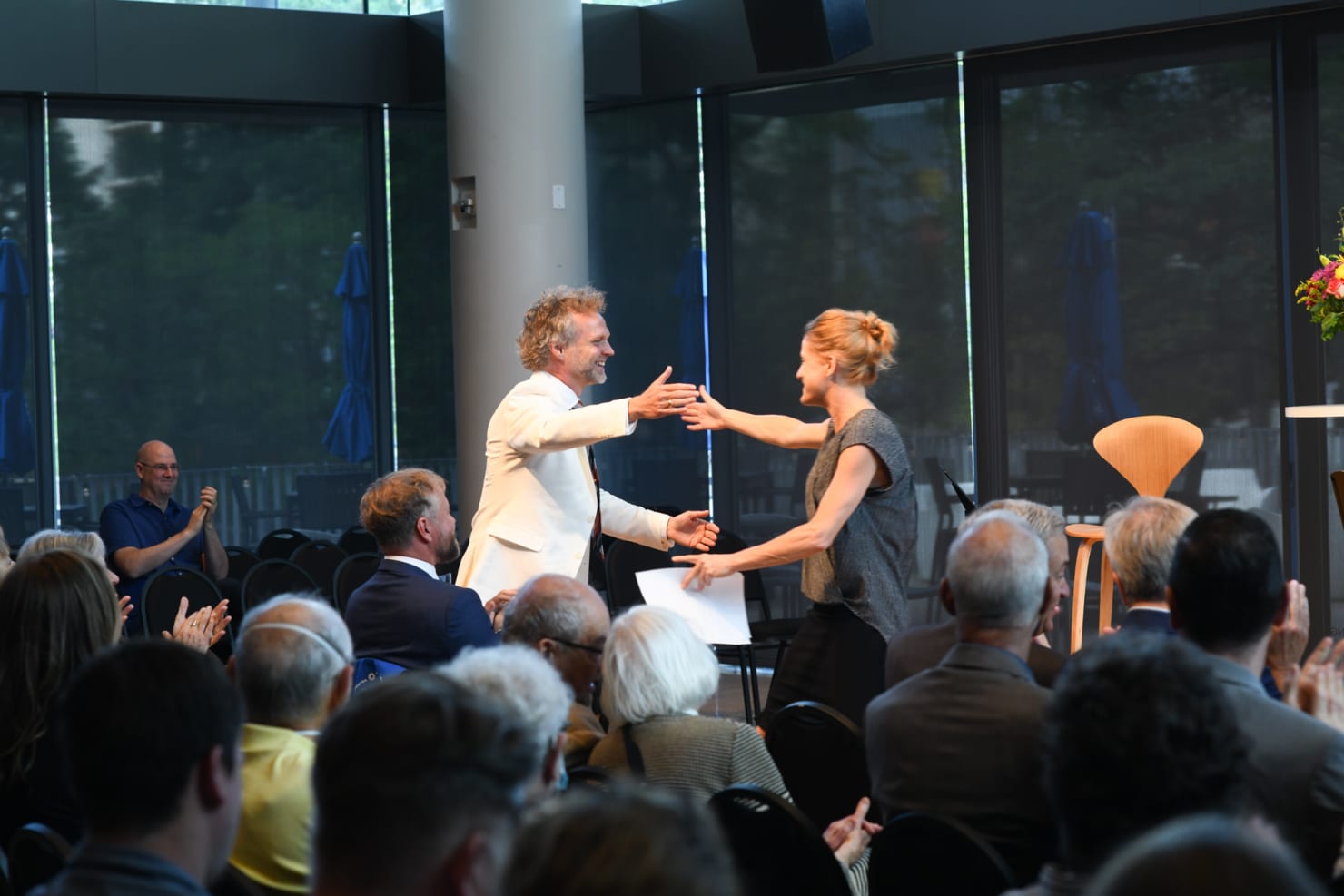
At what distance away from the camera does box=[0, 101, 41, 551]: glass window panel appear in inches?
353

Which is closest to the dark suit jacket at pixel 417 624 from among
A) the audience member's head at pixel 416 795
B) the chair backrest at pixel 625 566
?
the audience member's head at pixel 416 795

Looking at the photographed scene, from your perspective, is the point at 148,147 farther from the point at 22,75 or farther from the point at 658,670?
the point at 658,670

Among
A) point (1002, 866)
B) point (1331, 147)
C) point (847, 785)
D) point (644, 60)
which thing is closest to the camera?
point (1002, 866)

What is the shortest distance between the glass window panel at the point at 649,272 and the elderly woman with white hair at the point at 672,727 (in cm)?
667

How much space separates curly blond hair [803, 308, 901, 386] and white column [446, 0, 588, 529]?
428cm

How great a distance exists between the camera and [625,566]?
7238mm

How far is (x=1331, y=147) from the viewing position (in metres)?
7.52

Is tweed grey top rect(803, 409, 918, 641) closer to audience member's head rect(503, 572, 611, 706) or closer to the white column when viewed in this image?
audience member's head rect(503, 572, 611, 706)

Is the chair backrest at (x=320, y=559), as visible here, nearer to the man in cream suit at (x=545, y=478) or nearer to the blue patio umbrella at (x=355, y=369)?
the blue patio umbrella at (x=355, y=369)

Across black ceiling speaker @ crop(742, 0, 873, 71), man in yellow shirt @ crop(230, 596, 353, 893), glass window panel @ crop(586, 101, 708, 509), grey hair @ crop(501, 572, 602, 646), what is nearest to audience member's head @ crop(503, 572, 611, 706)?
grey hair @ crop(501, 572, 602, 646)

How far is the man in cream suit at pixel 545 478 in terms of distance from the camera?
4.52 meters

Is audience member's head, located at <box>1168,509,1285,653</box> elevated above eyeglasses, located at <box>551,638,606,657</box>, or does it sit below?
above

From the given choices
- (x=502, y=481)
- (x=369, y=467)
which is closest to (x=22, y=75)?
(x=369, y=467)

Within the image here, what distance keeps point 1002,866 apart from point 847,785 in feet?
3.71
